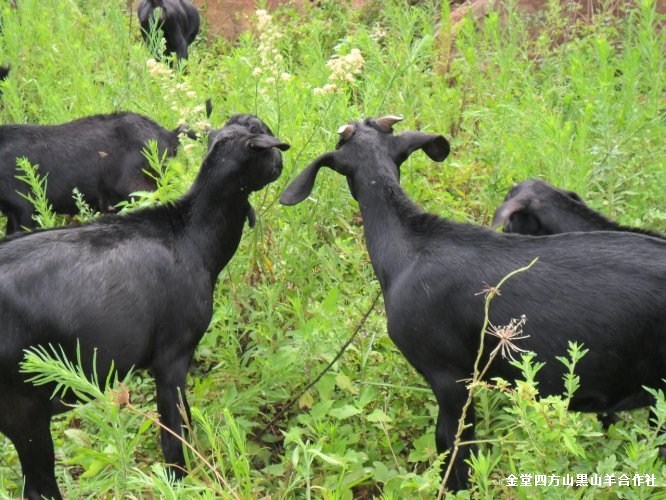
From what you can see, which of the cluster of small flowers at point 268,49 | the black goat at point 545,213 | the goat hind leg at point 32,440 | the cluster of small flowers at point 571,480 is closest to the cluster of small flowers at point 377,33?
the cluster of small flowers at point 268,49

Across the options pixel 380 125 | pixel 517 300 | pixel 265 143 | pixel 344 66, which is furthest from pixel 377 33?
pixel 517 300

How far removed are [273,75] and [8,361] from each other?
2255mm

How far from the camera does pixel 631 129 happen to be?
579 centimetres

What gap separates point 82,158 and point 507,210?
12.6 feet

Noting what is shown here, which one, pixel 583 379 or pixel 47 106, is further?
pixel 47 106

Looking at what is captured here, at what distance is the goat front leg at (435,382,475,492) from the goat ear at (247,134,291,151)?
1.43m

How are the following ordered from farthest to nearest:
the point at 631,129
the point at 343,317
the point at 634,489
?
the point at 631,129, the point at 343,317, the point at 634,489

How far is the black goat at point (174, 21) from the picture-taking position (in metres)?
10.0

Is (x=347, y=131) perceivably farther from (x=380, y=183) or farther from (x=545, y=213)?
(x=545, y=213)

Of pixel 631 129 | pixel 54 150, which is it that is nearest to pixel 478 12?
pixel 631 129

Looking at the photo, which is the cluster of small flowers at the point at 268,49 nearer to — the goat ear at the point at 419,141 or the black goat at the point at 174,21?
the goat ear at the point at 419,141

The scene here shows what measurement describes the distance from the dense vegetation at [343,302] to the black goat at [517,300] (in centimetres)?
13

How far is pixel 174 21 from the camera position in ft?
33.4

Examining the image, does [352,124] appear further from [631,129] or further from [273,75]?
[631,129]
